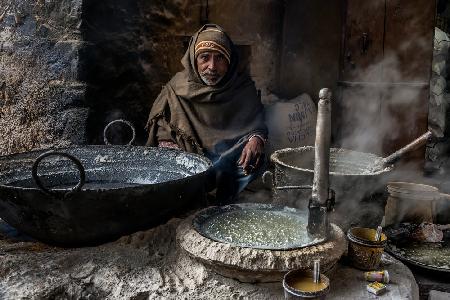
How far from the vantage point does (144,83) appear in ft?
14.9

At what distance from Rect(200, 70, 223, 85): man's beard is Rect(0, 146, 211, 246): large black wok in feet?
4.16

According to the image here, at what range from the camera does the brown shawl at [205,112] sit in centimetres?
388

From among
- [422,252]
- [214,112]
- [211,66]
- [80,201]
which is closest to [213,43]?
[211,66]

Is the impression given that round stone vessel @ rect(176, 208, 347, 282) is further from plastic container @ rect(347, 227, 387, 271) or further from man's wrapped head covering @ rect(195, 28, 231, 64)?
man's wrapped head covering @ rect(195, 28, 231, 64)

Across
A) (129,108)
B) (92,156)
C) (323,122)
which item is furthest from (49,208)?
(129,108)

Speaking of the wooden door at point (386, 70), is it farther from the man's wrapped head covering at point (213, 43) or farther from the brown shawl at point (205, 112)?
the man's wrapped head covering at point (213, 43)

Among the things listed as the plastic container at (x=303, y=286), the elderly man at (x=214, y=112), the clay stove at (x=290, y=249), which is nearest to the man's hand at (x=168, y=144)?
the elderly man at (x=214, y=112)

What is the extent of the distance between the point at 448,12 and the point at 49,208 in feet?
21.7

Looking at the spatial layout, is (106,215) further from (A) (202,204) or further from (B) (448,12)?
(B) (448,12)

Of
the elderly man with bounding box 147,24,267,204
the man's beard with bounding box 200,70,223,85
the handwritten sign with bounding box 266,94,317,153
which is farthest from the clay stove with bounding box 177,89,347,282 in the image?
the handwritten sign with bounding box 266,94,317,153

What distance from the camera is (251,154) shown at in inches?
138

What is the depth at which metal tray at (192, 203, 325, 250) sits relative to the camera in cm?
206

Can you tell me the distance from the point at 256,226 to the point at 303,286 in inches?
20.3

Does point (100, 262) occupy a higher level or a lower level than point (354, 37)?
lower
